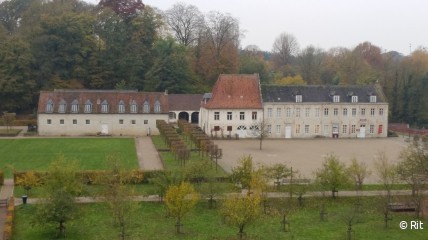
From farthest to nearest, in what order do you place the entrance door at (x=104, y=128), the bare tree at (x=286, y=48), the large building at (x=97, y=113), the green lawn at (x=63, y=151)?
the bare tree at (x=286, y=48) → the entrance door at (x=104, y=128) → the large building at (x=97, y=113) → the green lawn at (x=63, y=151)

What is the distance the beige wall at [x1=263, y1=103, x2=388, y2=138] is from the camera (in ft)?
208

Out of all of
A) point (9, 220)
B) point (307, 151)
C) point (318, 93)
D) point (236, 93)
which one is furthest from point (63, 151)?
point (318, 93)

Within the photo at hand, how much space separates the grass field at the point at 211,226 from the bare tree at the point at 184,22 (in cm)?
6757

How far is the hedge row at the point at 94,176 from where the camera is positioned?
31.1m

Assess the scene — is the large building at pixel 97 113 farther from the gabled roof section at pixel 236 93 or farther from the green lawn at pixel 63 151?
the gabled roof section at pixel 236 93

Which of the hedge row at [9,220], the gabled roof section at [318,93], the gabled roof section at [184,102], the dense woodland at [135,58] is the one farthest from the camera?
the dense woodland at [135,58]

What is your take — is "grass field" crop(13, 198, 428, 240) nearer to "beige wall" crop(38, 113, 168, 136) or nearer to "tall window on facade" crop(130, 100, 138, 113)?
"beige wall" crop(38, 113, 168, 136)

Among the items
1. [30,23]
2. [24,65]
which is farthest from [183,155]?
[30,23]

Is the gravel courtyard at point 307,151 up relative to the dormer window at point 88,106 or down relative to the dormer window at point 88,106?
down

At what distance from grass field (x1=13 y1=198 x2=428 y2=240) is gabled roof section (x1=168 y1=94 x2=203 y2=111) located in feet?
141

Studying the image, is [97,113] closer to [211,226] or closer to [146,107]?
[146,107]

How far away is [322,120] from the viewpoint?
64.5 m

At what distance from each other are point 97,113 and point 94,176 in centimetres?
3006

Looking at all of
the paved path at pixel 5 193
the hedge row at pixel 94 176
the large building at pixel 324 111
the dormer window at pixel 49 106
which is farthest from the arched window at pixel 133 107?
the hedge row at pixel 94 176
